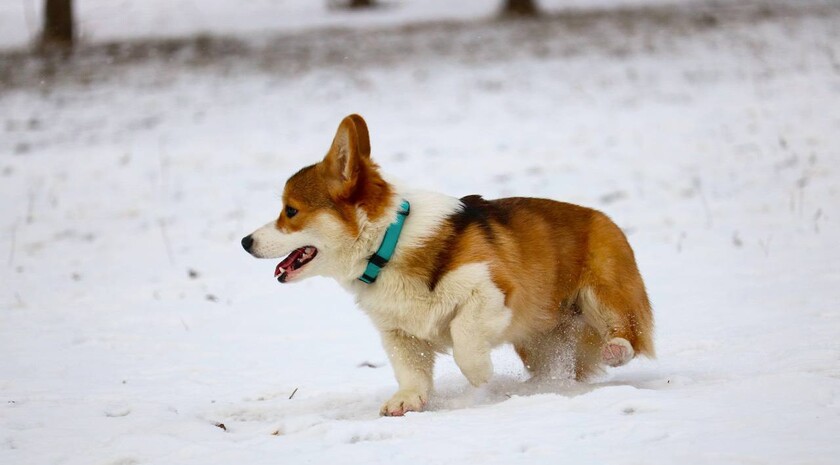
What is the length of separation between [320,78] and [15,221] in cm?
713

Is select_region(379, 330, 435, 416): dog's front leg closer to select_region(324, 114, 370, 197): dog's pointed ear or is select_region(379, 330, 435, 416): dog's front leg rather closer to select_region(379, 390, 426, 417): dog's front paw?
select_region(379, 390, 426, 417): dog's front paw

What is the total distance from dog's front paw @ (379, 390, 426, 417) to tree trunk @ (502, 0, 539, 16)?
17.8 m

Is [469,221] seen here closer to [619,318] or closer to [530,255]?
[530,255]

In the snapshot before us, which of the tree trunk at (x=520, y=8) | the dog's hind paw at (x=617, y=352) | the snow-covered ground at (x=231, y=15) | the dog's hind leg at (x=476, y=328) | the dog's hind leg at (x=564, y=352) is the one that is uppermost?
the dog's hind leg at (x=476, y=328)

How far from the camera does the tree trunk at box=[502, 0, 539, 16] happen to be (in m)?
21.8

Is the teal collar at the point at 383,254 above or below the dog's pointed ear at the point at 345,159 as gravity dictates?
below

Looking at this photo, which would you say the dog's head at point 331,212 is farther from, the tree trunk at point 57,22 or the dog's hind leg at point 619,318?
the tree trunk at point 57,22

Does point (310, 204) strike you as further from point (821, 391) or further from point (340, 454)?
point (821, 391)

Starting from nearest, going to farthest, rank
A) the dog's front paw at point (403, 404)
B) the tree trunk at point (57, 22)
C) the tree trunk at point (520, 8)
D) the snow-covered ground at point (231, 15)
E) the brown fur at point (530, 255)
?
the dog's front paw at point (403, 404)
the brown fur at point (530, 255)
the tree trunk at point (57, 22)
the tree trunk at point (520, 8)
the snow-covered ground at point (231, 15)

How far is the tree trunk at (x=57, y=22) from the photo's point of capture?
19797 millimetres

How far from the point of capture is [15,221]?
Result: 1078 centimetres

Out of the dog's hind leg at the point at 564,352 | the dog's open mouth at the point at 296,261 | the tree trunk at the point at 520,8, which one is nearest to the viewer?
the dog's open mouth at the point at 296,261

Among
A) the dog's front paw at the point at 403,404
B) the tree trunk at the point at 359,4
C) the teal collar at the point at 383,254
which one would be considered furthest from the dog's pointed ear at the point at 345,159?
the tree trunk at the point at 359,4

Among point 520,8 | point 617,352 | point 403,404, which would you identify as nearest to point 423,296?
point 403,404
